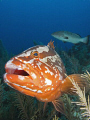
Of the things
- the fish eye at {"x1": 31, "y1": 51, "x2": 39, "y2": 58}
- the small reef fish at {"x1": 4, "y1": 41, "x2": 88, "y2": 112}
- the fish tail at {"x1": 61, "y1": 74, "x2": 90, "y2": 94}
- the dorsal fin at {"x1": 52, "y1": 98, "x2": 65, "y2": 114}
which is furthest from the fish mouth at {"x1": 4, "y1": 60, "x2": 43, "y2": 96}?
the dorsal fin at {"x1": 52, "y1": 98, "x2": 65, "y2": 114}

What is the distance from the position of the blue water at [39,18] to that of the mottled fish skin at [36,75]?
11831 cm

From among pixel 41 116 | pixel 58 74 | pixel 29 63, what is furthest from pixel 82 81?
pixel 41 116

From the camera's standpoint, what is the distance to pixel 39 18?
13425 centimetres

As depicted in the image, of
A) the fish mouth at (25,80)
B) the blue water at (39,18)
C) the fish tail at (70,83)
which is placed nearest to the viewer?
the fish mouth at (25,80)

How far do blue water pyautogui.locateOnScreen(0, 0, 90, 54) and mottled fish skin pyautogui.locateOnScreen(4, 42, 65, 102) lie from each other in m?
118

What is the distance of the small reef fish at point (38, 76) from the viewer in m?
1.56

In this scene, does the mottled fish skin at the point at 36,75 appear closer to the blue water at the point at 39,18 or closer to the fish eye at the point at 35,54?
the fish eye at the point at 35,54

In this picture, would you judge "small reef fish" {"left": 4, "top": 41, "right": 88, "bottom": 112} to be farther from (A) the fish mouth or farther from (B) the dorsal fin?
(B) the dorsal fin

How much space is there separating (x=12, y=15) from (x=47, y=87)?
13648 centimetres

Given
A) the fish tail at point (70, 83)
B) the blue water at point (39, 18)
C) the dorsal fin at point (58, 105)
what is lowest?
the dorsal fin at point (58, 105)

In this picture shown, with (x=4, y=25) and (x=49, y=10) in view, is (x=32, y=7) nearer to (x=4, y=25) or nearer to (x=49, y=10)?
(x=49, y=10)

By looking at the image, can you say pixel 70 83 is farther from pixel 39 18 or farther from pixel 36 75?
pixel 39 18

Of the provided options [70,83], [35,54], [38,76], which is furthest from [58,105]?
[35,54]

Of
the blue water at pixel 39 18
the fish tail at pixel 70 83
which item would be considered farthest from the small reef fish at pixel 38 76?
the blue water at pixel 39 18
